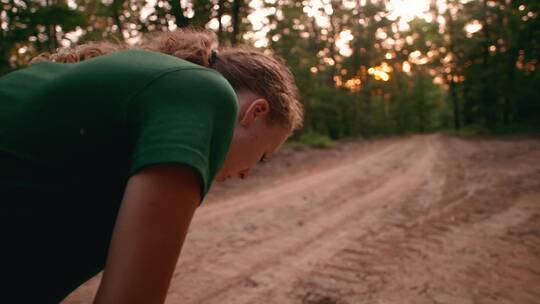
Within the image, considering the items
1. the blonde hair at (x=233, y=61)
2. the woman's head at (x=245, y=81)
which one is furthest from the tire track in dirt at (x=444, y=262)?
the blonde hair at (x=233, y=61)

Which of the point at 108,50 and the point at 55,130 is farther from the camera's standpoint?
the point at 108,50

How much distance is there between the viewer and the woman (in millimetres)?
774

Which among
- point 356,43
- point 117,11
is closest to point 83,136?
point 117,11

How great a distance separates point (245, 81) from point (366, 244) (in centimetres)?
342

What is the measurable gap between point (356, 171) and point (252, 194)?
3809 mm

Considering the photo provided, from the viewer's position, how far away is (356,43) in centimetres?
3042

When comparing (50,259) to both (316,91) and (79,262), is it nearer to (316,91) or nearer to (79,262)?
(79,262)

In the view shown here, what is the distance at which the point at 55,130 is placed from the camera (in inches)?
34.3

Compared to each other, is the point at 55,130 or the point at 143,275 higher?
the point at 55,130

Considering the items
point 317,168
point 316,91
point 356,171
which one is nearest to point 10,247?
point 356,171

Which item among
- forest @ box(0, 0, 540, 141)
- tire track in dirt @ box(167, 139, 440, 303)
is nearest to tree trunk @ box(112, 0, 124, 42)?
forest @ box(0, 0, 540, 141)

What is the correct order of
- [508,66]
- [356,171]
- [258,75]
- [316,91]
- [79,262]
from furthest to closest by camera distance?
[316,91] → [508,66] → [356,171] → [258,75] → [79,262]

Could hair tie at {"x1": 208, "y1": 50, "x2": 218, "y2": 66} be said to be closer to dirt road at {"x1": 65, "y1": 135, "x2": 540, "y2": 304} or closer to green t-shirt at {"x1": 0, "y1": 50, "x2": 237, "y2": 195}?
green t-shirt at {"x1": 0, "y1": 50, "x2": 237, "y2": 195}

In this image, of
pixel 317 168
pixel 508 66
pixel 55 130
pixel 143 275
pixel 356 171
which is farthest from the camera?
pixel 508 66
